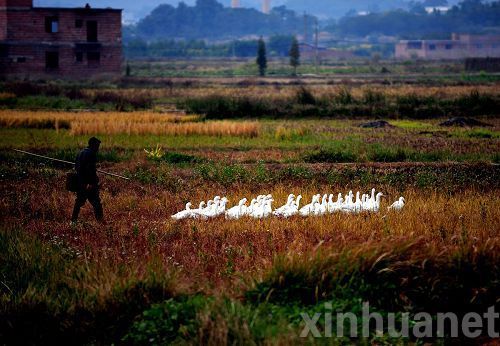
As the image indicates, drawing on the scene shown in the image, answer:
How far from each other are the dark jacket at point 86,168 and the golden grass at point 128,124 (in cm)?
1422

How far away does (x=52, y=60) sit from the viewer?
66.3m

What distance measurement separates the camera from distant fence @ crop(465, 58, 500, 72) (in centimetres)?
8812

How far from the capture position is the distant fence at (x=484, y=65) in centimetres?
8812

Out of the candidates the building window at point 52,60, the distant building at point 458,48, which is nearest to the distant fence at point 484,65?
the building window at point 52,60

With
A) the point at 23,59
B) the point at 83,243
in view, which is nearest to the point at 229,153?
the point at 83,243

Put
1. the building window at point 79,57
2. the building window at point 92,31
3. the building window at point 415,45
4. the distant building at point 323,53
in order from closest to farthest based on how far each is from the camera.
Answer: the building window at point 92,31, the building window at point 79,57, the distant building at point 323,53, the building window at point 415,45

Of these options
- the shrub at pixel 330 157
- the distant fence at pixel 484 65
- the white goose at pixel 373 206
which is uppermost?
the distant fence at pixel 484 65

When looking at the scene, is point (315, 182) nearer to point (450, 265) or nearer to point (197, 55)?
point (450, 265)

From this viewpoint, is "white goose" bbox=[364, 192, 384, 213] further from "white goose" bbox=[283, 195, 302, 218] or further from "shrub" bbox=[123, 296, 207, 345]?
"shrub" bbox=[123, 296, 207, 345]

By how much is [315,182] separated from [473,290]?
948 centimetres

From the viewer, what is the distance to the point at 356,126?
3428 cm

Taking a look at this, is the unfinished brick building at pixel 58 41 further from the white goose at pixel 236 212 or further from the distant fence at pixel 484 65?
the white goose at pixel 236 212

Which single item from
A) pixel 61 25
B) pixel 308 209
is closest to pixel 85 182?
pixel 308 209

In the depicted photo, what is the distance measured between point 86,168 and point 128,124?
15.7 metres
